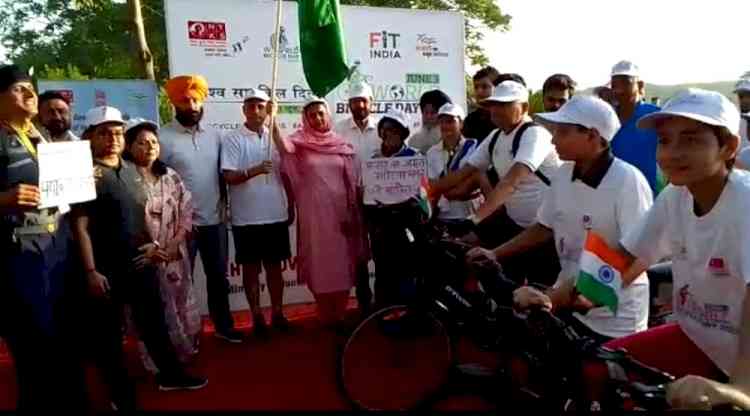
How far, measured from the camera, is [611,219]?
9.20 feet

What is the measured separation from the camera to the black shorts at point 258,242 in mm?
5504

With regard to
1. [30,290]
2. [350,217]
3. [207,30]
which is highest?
[207,30]

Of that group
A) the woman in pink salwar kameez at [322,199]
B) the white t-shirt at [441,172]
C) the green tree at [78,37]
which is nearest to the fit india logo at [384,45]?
the woman in pink salwar kameez at [322,199]

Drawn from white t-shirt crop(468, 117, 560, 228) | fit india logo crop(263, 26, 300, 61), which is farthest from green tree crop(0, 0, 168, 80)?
white t-shirt crop(468, 117, 560, 228)

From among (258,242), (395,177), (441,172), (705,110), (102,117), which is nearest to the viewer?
(705,110)

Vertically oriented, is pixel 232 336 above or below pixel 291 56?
below

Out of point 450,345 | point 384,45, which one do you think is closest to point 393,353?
point 450,345

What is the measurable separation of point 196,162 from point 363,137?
4.37 feet

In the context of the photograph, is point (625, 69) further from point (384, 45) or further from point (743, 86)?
point (384, 45)

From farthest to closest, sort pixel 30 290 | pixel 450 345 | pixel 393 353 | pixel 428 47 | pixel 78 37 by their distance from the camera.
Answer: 1. pixel 78 37
2. pixel 428 47
3. pixel 393 353
4. pixel 450 345
5. pixel 30 290

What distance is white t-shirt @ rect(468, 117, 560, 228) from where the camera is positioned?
13.2ft

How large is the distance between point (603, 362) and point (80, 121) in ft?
16.1

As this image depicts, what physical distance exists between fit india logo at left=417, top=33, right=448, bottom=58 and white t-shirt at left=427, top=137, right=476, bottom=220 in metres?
1.74

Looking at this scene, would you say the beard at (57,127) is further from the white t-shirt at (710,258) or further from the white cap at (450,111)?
the white t-shirt at (710,258)
